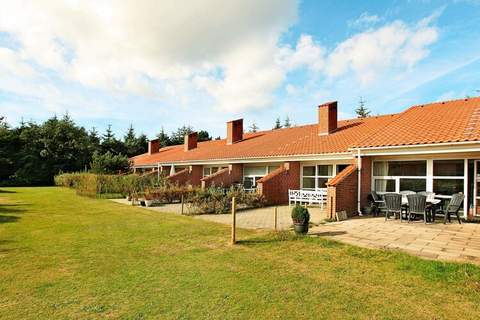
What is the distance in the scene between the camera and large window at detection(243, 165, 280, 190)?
20.3 meters

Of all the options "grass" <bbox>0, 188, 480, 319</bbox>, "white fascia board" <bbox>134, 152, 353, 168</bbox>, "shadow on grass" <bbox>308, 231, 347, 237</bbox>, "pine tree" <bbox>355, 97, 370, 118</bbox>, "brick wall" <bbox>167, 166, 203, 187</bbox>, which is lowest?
"grass" <bbox>0, 188, 480, 319</bbox>

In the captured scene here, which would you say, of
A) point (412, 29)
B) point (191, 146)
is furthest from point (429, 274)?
point (191, 146)

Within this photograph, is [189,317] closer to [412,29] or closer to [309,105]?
[412,29]

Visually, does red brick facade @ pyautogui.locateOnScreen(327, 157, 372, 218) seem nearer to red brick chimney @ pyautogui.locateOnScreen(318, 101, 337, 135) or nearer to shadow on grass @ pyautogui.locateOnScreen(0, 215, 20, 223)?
red brick chimney @ pyautogui.locateOnScreen(318, 101, 337, 135)

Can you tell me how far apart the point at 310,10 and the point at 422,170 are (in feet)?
26.5

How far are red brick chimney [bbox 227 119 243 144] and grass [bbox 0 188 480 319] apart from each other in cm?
2034

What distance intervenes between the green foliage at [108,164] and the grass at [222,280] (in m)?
21.4

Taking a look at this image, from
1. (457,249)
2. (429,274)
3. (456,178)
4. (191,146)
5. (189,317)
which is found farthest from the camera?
(191,146)

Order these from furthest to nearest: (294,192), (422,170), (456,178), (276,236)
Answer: (294,192), (422,170), (456,178), (276,236)

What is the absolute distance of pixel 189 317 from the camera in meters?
3.98

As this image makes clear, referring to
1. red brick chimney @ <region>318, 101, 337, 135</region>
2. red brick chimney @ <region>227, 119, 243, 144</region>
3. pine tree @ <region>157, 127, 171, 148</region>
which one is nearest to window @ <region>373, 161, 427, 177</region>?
red brick chimney @ <region>318, 101, 337, 135</region>

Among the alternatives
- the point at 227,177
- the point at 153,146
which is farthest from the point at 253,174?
the point at 153,146

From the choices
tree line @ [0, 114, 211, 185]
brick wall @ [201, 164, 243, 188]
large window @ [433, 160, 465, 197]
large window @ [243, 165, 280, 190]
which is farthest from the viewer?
tree line @ [0, 114, 211, 185]

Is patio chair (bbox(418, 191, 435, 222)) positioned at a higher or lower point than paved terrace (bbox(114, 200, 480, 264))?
higher
